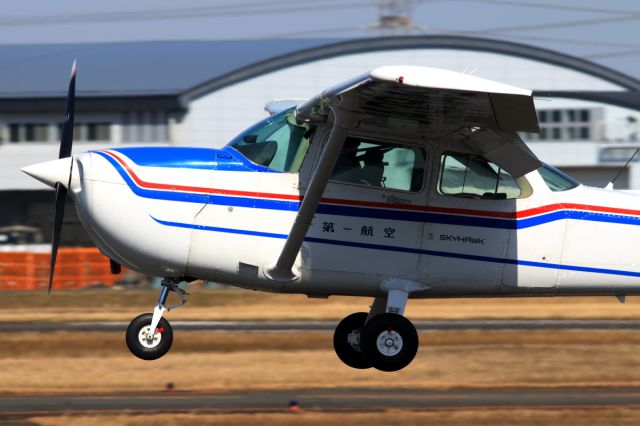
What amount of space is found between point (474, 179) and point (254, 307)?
21720 mm

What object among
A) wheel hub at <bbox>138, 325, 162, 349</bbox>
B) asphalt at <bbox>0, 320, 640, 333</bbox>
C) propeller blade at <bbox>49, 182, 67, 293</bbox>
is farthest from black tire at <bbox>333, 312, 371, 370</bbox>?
asphalt at <bbox>0, 320, 640, 333</bbox>

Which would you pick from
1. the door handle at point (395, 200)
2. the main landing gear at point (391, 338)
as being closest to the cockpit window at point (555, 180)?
the door handle at point (395, 200)

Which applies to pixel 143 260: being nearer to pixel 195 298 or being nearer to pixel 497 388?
pixel 497 388

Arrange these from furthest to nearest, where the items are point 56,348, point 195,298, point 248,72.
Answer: point 248,72, point 195,298, point 56,348

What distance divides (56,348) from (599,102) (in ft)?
101

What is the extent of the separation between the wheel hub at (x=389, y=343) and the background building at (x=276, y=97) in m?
36.1

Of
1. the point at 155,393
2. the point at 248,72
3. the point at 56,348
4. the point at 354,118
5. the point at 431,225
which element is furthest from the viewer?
the point at 248,72

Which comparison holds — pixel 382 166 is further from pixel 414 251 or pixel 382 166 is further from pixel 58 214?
pixel 58 214

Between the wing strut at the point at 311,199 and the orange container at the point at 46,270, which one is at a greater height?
the wing strut at the point at 311,199

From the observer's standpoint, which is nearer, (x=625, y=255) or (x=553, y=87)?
(x=625, y=255)

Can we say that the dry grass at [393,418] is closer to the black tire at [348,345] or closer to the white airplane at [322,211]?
the black tire at [348,345]

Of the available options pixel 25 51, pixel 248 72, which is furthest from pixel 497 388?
pixel 25 51

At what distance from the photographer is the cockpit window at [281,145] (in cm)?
1019

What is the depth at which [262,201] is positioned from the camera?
1012cm
